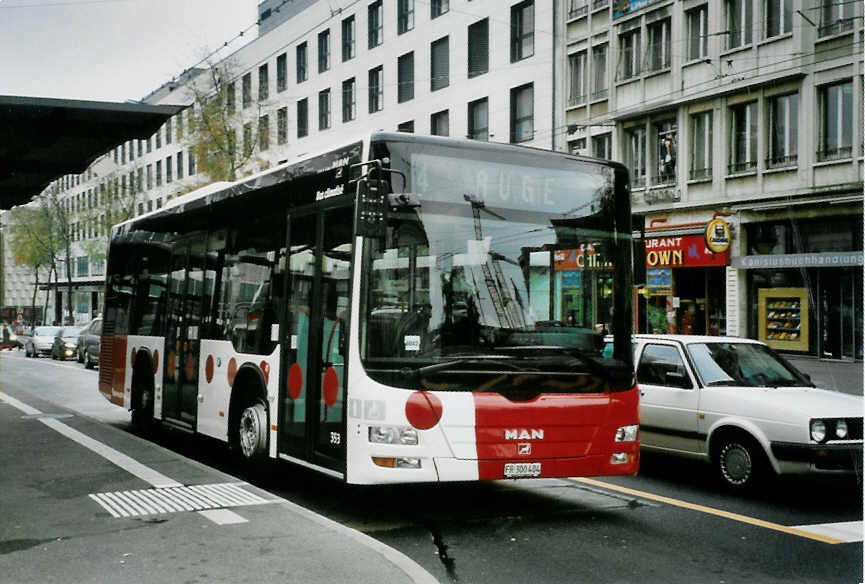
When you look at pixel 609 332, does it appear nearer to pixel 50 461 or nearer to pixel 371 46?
pixel 50 461

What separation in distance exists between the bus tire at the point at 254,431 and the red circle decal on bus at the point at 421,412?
2.29 meters

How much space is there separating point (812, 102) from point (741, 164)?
2.86m

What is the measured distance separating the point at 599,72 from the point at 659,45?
2.69 m

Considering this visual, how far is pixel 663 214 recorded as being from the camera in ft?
98.5

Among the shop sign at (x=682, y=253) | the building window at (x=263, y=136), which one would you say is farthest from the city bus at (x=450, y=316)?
the building window at (x=263, y=136)

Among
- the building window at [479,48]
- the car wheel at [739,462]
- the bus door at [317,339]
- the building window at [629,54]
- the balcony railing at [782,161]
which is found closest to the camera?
the bus door at [317,339]

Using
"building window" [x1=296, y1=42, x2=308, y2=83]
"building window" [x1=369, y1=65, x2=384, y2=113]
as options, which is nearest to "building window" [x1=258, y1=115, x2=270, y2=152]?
"building window" [x1=369, y1=65, x2=384, y2=113]

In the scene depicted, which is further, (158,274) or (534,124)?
(534,124)

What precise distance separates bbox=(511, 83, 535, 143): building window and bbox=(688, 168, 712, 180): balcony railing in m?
6.80

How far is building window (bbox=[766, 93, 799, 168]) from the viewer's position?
25.9 m

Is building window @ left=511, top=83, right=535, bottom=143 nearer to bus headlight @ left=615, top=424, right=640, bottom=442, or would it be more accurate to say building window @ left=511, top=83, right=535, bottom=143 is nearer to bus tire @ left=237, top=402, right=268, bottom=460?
bus tire @ left=237, top=402, right=268, bottom=460

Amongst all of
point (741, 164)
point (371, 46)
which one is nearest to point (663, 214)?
point (741, 164)

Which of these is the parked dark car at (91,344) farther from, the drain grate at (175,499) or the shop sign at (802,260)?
the drain grate at (175,499)

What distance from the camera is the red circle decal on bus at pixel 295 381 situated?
8523 mm
